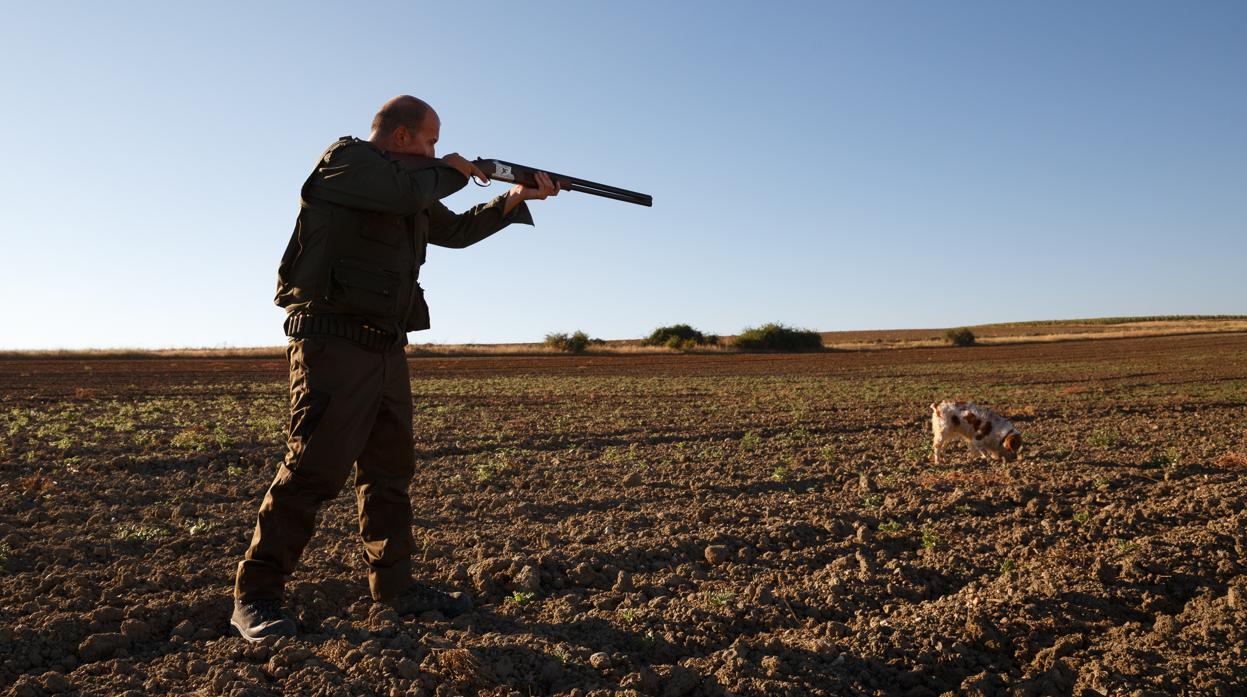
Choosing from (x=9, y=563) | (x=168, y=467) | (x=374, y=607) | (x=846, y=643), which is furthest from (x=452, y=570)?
(x=168, y=467)

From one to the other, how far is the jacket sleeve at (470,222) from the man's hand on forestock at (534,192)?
0.03 m

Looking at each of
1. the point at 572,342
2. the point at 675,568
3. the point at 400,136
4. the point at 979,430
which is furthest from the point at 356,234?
the point at 572,342

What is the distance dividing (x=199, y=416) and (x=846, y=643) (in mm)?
14708

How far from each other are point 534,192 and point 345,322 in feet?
5.03

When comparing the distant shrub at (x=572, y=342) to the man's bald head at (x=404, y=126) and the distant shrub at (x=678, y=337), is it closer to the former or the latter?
the distant shrub at (x=678, y=337)

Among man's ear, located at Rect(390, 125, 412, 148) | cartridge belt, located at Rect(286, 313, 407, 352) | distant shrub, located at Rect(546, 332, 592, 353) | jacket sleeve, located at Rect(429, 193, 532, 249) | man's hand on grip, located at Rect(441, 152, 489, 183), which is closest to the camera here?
cartridge belt, located at Rect(286, 313, 407, 352)

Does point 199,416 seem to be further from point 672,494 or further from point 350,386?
point 350,386

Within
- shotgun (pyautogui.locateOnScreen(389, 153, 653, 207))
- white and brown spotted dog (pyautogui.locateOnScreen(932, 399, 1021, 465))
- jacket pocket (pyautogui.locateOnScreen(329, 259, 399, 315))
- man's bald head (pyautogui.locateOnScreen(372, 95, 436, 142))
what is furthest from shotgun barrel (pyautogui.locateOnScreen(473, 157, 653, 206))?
white and brown spotted dog (pyautogui.locateOnScreen(932, 399, 1021, 465))

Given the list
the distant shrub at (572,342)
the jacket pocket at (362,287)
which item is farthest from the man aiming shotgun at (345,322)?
the distant shrub at (572,342)

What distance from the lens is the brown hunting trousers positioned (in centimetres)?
407

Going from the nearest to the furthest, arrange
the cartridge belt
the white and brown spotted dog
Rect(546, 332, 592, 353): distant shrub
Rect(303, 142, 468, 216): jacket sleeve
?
Rect(303, 142, 468, 216): jacket sleeve, the cartridge belt, the white and brown spotted dog, Rect(546, 332, 592, 353): distant shrub

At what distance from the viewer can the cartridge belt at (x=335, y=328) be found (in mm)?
4102

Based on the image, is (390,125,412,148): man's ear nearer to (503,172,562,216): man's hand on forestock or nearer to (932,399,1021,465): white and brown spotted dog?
(503,172,562,216): man's hand on forestock

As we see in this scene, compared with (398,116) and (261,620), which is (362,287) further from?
(261,620)
